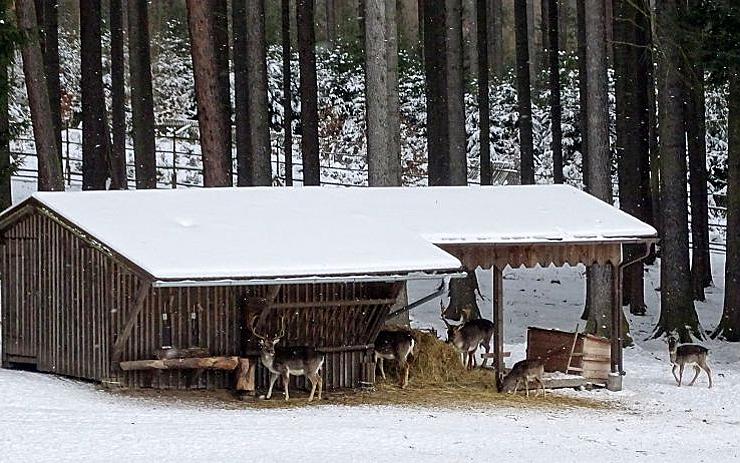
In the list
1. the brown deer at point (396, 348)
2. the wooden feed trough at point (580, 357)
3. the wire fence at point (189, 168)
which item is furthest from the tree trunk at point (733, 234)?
the wire fence at point (189, 168)

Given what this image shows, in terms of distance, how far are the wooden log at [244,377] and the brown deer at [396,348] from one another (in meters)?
1.99

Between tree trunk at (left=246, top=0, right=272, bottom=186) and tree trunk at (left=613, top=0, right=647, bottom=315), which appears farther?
tree trunk at (left=613, top=0, right=647, bottom=315)

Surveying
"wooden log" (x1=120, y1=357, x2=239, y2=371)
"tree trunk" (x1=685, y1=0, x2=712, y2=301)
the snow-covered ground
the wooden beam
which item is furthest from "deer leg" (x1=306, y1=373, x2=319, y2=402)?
"tree trunk" (x1=685, y1=0, x2=712, y2=301)

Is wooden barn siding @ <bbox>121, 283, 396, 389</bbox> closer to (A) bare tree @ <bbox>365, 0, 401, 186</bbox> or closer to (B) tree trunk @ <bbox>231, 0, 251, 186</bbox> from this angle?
(A) bare tree @ <bbox>365, 0, 401, 186</bbox>

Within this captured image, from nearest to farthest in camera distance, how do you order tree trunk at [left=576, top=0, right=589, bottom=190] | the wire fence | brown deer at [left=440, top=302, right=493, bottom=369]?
1. brown deer at [left=440, top=302, right=493, bottom=369]
2. tree trunk at [left=576, top=0, right=589, bottom=190]
3. the wire fence

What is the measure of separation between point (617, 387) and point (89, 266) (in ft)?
26.2

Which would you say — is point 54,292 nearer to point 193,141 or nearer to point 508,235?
point 508,235

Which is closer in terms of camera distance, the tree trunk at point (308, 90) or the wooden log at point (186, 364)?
the wooden log at point (186, 364)

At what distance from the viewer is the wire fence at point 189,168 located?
41.5 metres

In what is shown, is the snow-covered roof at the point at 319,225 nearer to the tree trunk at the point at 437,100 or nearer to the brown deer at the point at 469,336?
the brown deer at the point at 469,336

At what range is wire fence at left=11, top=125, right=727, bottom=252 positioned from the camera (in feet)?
136

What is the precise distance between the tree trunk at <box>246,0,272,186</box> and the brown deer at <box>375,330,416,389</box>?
458 inches

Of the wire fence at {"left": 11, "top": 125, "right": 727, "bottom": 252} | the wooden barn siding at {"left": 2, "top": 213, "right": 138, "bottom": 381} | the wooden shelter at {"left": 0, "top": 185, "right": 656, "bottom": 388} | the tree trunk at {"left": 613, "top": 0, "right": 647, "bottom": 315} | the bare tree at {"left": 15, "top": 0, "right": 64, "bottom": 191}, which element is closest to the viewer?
the wooden shelter at {"left": 0, "top": 185, "right": 656, "bottom": 388}

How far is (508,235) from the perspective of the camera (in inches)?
691
